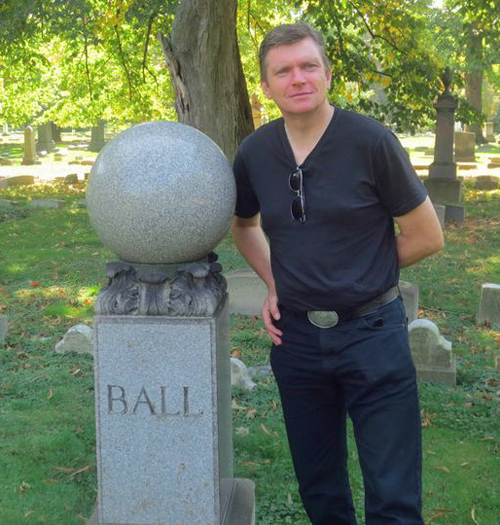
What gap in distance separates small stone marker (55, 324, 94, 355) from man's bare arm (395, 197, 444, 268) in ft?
13.2

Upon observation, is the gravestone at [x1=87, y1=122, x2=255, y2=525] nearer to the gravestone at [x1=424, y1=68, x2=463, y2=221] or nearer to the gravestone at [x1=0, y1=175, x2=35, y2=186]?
the gravestone at [x1=424, y1=68, x2=463, y2=221]

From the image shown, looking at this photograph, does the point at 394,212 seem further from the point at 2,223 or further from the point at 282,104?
the point at 2,223

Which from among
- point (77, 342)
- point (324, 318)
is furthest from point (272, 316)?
point (77, 342)

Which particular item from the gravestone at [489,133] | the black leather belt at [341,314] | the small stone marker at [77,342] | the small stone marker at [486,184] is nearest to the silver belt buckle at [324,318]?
the black leather belt at [341,314]

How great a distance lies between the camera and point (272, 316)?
3072 millimetres

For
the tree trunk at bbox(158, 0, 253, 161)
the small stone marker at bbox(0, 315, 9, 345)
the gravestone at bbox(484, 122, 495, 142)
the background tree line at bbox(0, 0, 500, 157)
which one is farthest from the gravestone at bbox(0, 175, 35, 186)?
the gravestone at bbox(484, 122, 495, 142)

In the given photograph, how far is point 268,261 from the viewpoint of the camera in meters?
3.33

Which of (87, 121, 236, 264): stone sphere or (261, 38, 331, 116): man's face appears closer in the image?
(261, 38, 331, 116): man's face

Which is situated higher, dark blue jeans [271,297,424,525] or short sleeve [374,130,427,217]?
short sleeve [374,130,427,217]

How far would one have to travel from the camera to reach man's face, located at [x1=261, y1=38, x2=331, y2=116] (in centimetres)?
277

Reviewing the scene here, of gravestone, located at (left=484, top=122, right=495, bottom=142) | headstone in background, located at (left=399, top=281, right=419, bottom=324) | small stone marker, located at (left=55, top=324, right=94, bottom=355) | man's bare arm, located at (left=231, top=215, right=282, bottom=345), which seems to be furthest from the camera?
gravestone, located at (left=484, top=122, right=495, bottom=142)

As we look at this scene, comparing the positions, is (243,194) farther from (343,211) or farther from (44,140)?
(44,140)

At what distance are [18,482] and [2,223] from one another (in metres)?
10.3

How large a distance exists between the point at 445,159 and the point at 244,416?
11.3 metres
